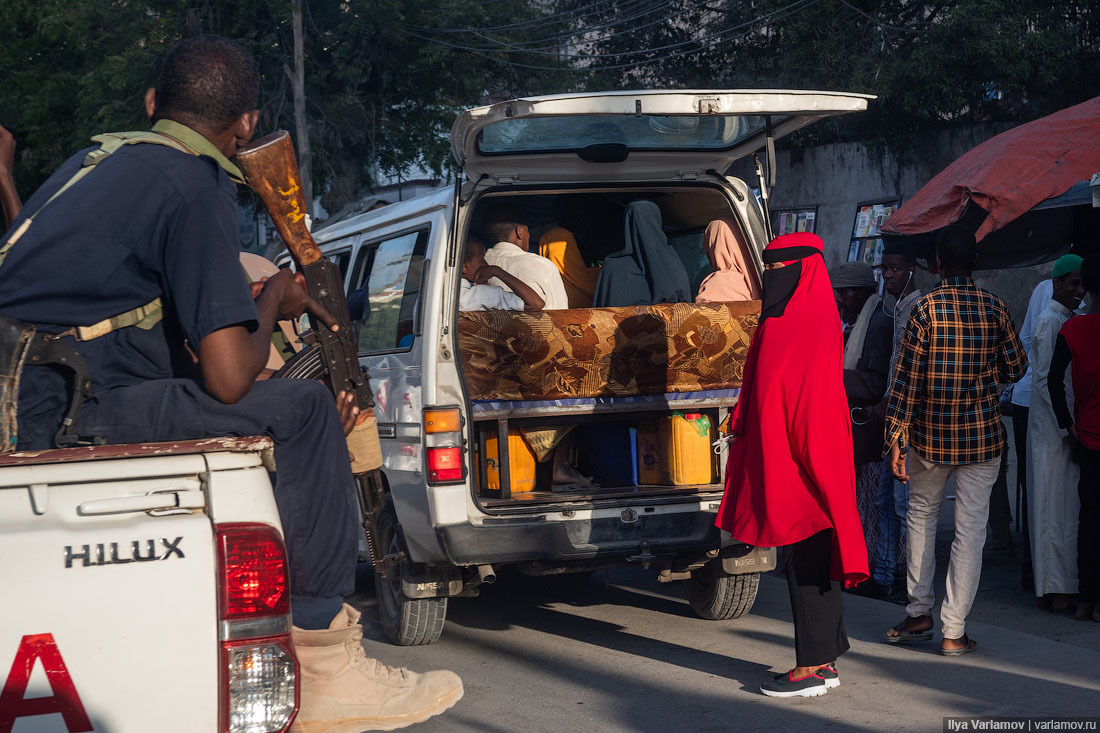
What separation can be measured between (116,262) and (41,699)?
94 cm

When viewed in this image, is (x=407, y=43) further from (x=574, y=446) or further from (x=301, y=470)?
(x=301, y=470)

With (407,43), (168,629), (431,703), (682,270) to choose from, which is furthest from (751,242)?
(407,43)

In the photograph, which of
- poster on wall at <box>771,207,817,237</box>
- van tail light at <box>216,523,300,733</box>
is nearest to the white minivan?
van tail light at <box>216,523,300,733</box>

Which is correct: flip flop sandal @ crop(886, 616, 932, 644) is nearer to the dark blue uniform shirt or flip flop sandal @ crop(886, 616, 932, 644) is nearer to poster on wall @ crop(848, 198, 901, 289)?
the dark blue uniform shirt

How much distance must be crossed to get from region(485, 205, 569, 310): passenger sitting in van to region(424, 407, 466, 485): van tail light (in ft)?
4.08

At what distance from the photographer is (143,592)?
2254mm

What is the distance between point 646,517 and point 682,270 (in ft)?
5.32

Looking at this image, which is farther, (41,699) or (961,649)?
(961,649)

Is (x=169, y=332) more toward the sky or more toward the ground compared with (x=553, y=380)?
more toward the sky

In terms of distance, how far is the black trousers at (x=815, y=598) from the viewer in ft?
15.6

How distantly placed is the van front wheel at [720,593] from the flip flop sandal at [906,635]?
2.33 feet

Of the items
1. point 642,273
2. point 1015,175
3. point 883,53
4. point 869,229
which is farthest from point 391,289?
point 869,229

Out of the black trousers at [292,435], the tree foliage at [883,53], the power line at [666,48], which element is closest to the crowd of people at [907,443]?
the black trousers at [292,435]

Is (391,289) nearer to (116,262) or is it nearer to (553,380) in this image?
(553,380)
